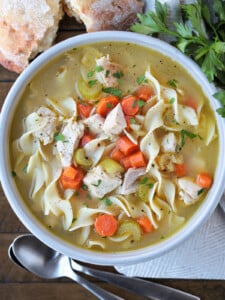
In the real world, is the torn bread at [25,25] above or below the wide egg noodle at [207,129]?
above

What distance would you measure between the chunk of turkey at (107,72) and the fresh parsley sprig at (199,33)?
29 centimetres

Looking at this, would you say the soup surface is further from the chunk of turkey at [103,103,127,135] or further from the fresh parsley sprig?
the fresh parsley sprig

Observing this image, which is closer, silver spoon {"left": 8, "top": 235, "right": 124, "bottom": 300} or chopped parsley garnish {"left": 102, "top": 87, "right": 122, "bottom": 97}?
chopped parsley garnish {"left": 102, "top": 87, "right": 122, "bottom": 97}

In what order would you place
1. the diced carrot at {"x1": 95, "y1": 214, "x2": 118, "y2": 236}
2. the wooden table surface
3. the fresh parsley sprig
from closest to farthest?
1. the fresh parsley sprig
2. the diced carrot at {"x1": 95, "y1": 214, "x2": 118, "y2": 236}
3. the wooden table surface

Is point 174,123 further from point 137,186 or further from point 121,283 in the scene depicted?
point 121,283

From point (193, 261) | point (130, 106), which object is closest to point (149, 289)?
point (193, 261)

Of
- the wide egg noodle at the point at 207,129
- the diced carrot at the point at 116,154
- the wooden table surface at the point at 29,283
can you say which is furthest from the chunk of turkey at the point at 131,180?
the wooden table surface at the point at 29,283

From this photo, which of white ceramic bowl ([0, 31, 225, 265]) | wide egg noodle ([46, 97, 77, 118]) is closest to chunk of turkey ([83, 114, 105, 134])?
wide egg noodle ([46, 97, 77, 118])

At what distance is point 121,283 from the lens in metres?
4.16

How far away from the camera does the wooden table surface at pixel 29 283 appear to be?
4227 millimetres

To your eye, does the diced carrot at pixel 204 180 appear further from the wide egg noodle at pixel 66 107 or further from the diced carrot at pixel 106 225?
the wide egg noodle at pixel 66 107

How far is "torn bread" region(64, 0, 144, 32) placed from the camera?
12.6ft

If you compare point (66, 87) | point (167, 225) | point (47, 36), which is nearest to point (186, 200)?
point (167, 225)

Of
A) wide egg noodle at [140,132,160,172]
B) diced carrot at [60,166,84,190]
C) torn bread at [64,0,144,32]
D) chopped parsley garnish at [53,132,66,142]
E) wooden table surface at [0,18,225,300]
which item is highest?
torn bread at [64,0,144,32]
